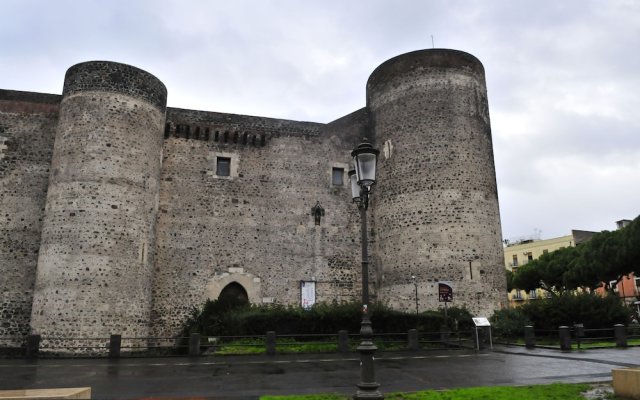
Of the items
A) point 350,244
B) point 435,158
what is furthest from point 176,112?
point 435,158

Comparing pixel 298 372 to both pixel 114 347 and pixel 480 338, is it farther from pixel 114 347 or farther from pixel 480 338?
pixel 480 338

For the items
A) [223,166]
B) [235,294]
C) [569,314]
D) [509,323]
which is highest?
[223,166]

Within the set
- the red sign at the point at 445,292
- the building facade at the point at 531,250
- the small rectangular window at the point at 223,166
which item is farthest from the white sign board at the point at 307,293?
the building facade at the point at 531,250

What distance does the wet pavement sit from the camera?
33.2 feet

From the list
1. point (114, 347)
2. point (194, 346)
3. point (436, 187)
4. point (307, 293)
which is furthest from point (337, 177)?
point (114, 347)

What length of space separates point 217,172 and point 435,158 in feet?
35.1

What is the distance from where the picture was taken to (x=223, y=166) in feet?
82.8

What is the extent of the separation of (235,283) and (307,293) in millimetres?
3544

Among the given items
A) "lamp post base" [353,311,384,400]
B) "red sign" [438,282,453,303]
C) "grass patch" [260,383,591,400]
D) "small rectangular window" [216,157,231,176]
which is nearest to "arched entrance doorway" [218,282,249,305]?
"small rectangular window" [216,157,231,176]

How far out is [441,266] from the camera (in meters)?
22.6

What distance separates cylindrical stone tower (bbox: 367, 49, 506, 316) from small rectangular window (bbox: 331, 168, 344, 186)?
7.25ft

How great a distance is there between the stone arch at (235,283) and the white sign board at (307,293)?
2075 millimetres

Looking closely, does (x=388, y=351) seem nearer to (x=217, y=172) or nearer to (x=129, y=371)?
(x=129, y=371)

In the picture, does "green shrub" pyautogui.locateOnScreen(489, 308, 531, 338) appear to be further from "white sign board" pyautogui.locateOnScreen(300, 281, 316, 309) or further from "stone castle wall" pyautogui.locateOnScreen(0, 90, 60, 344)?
"stone castle wall" pyautogui.locateOnScreen(0, 90, 60, 344)
